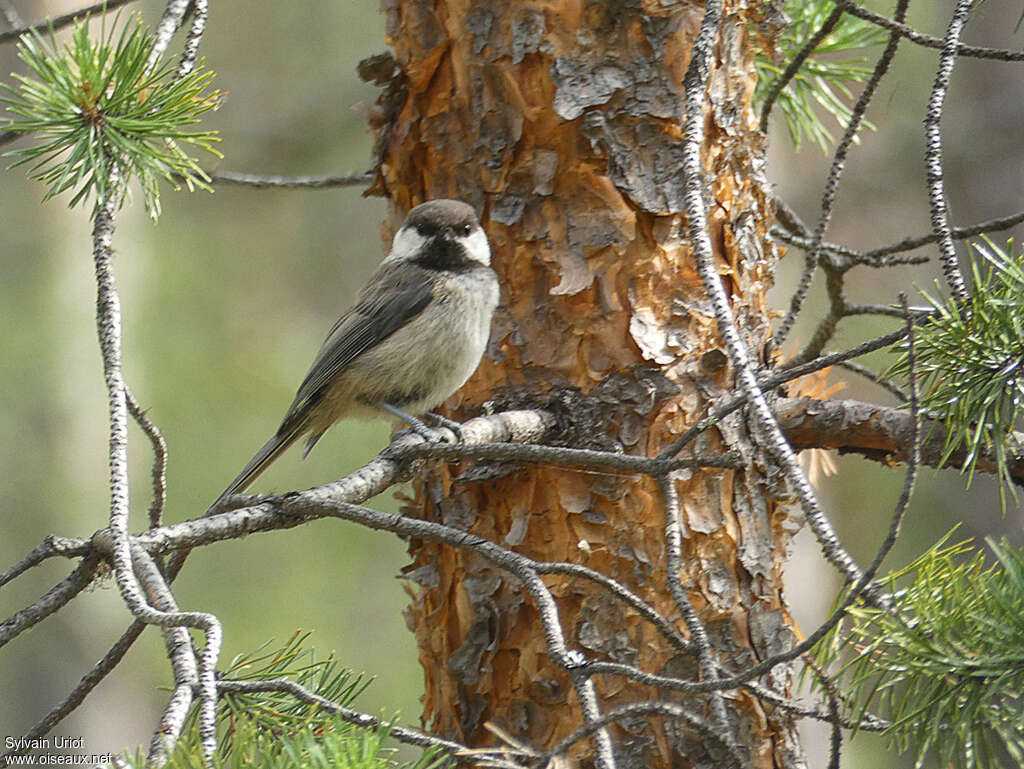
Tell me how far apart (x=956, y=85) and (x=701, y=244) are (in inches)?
190

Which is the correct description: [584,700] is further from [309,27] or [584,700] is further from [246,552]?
[309,27]

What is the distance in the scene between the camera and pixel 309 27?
848 cm

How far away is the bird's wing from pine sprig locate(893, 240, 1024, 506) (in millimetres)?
1663

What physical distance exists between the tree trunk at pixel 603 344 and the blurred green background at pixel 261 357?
2.99 m

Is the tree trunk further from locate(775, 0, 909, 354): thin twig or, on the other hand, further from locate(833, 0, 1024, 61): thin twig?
locate(833, 0, 1024, 61): thin twig

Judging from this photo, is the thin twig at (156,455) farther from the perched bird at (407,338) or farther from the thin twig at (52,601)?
the perched bird at (407,338)

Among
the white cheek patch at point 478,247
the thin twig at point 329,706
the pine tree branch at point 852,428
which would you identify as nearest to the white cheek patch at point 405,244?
the white cheek patch at point 478,247

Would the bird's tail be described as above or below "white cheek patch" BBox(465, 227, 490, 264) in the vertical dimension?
below

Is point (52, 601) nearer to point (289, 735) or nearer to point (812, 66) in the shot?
point (289, 735)

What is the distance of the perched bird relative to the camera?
2623mm

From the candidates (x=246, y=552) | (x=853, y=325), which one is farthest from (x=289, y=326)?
(x=853, y=325)

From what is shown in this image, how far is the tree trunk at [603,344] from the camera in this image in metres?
2.07

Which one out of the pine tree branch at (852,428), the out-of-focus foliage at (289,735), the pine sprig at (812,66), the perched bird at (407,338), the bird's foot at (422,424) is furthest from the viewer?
the pine sprig at (812,66)

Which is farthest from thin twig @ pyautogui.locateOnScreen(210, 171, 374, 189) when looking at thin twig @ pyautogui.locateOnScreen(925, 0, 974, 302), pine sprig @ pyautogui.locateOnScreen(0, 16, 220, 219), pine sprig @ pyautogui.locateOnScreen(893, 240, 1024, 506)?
pine sprig @ pyautogui.locateOnScreen(893, 240, 1024, 506)
